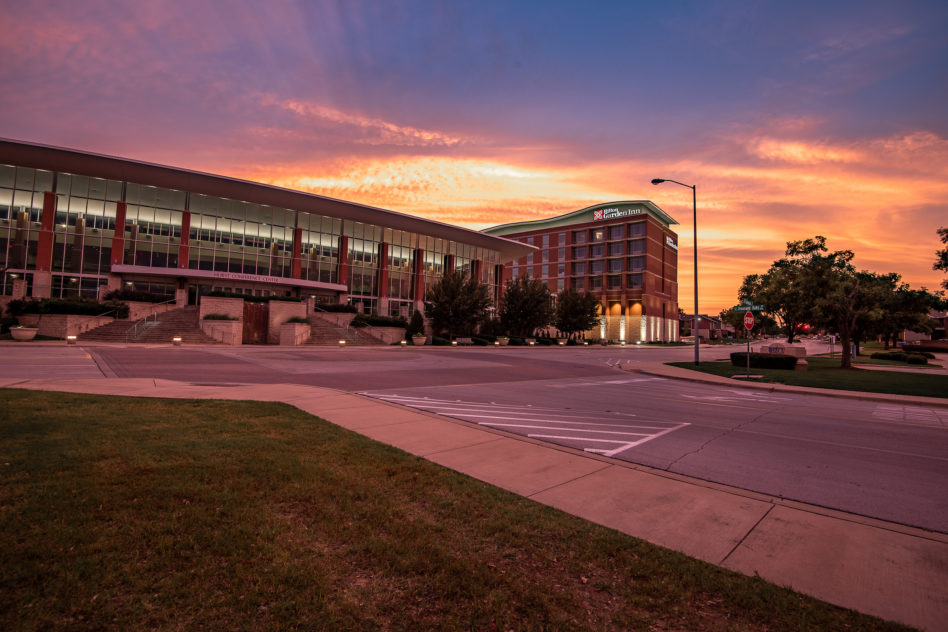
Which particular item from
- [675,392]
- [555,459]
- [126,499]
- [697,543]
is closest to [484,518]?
[697,543]

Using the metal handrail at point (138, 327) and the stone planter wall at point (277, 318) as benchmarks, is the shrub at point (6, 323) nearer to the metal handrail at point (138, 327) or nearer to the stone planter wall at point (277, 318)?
the metal handrail at point (138, 327)

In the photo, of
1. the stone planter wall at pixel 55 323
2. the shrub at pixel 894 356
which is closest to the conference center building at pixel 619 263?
the shrub at pixel 894 356

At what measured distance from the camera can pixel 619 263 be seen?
91750 millimetres

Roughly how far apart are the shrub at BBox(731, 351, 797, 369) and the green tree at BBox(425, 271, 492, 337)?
28.1 metres

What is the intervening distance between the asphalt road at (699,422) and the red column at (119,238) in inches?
1124

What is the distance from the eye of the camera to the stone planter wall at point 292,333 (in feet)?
122

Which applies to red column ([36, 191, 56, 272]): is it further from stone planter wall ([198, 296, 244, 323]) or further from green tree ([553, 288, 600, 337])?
green tree ([553, 288, 600, 337])

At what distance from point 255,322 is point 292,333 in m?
4.08

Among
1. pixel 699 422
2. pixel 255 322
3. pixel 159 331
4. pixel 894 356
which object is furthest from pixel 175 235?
pixel 894 356

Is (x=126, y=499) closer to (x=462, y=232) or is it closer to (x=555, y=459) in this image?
(x=555, y=459)

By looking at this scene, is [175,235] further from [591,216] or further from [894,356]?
[591,216]

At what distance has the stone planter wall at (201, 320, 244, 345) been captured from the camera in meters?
34.8

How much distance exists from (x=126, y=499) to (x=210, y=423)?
3582 mm

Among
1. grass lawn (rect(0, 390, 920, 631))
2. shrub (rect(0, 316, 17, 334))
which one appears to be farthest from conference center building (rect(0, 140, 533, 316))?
grass lawn (rect(0, 390, 920, 631))
